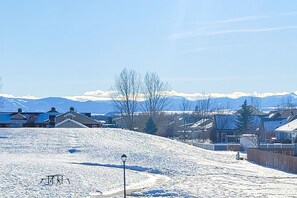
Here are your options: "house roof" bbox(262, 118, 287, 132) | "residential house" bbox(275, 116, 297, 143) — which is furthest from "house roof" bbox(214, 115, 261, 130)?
"residential house" bbox(275, 116, 297, 143)

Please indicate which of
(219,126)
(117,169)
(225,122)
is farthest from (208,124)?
(117,169)

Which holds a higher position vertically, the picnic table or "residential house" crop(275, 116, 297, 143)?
"residential house" crop(275, 116, 297, 143)

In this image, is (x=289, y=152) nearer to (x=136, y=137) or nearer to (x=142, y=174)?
(x=136, y=137)

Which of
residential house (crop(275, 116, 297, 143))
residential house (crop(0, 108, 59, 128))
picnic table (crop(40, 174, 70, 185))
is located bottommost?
picnic table (crop(40, 174, 70, 185))

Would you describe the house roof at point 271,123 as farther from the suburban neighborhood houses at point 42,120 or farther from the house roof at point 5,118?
the house roof at point 5,118

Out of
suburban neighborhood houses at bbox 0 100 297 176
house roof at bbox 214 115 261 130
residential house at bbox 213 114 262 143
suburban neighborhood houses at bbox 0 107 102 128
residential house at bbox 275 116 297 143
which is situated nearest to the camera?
residential house at bbox 275 116 297 143

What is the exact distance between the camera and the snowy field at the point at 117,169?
27.0 m

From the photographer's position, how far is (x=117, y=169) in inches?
1420

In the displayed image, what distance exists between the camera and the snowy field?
26953 millimetres

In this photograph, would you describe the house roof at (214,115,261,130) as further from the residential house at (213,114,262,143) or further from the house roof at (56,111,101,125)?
the house roof at (56,111,101,125)

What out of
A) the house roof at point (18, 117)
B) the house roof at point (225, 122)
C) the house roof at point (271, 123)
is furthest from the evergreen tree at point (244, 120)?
the house roof at point (18, 117)

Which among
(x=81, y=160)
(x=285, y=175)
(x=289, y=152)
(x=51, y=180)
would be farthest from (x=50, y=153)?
(x=289, y=152)

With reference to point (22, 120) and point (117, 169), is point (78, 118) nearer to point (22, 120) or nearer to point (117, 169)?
point (22, 120)

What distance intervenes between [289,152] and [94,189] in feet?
89.2
